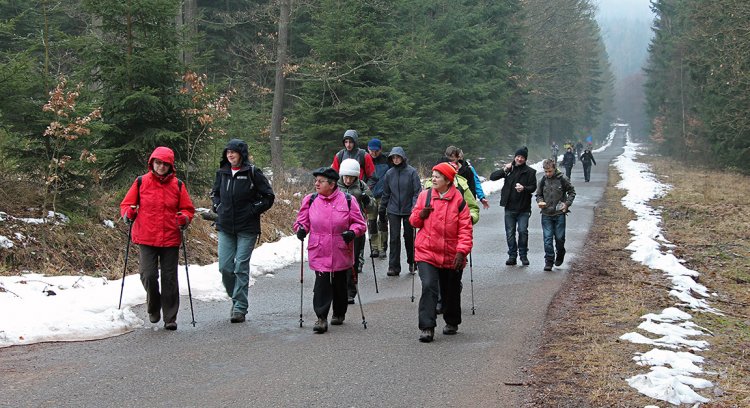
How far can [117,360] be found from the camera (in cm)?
664

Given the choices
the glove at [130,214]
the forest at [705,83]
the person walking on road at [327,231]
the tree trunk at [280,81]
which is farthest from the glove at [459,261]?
the forest at [705,83]

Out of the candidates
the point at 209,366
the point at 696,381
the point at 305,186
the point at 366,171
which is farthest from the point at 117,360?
the point at 305,186

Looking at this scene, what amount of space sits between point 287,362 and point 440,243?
206 cm

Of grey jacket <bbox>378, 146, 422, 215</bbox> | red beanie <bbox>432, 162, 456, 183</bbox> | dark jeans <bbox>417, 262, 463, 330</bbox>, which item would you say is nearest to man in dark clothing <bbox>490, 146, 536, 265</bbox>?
grey jacket <bbox>378, 146, 422, 215</bbox>

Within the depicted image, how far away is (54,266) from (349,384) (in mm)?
5999

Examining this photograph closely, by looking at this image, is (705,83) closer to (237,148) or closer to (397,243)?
(397,243)

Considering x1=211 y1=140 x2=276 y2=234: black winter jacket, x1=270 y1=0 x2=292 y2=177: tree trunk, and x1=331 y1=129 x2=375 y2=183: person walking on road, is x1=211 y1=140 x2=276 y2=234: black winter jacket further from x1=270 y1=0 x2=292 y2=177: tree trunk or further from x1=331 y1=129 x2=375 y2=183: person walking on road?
x1=270 y1=0 x2=292 y2=177: tree trunk

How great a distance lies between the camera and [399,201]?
11.8m

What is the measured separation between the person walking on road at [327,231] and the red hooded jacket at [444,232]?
28.0 inches

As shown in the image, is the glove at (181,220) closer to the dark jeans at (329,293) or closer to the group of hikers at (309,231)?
the group of hikers at (309,231)

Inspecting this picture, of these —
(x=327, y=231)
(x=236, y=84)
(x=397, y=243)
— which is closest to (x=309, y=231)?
(x=327, y=231)

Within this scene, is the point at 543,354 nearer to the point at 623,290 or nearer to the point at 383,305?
the point at 383,305

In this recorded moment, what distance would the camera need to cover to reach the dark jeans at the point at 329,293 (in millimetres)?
8055

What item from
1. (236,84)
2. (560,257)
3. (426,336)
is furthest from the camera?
(236,84)
